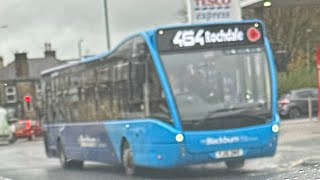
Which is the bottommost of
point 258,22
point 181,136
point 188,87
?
point 181,136

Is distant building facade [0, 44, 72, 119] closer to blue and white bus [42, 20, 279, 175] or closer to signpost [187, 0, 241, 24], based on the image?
signpost [187, 0, 241, 24]

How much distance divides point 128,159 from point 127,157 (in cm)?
5

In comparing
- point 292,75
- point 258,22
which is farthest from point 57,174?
point 292,75

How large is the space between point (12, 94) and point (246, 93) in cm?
4196

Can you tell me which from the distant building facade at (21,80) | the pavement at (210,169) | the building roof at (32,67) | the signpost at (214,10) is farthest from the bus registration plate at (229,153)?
the building roof at (32,67)

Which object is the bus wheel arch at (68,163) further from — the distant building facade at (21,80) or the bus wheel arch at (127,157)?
the distant building facade at (21,80)

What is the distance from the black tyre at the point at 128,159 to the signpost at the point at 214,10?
657 cm

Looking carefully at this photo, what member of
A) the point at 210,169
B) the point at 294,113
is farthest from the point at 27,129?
the point at 210,169

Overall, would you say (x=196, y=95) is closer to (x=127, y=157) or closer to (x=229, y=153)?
(x=229, y=153)

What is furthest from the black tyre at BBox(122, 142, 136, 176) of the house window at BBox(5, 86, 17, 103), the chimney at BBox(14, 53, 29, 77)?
the chimney at BBox(14, 53, 29, 77)

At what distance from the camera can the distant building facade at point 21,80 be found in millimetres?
47750

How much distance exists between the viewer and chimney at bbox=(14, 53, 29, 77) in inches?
2425

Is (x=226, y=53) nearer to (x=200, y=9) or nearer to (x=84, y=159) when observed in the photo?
(x=84, y=159)

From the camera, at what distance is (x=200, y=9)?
19766mm
